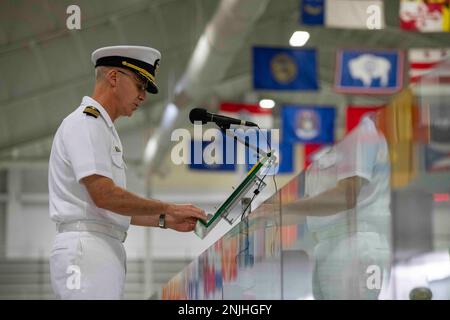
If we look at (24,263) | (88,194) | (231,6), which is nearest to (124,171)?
(88,194)

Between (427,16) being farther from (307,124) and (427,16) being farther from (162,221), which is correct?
(162,221)

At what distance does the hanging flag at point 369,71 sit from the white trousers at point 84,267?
26.2 feet

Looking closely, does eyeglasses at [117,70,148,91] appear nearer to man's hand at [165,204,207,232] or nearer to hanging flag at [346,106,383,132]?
man's hand at [165,204,207,232]

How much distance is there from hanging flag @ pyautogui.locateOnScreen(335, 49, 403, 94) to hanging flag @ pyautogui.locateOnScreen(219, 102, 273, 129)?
0.87m

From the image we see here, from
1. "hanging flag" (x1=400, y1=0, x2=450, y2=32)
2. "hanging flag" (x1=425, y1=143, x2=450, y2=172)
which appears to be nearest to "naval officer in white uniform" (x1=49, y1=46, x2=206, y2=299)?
"hanging flag" (x1=425, y1=143, x2=450, y2=172)

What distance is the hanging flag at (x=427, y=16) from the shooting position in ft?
28.2

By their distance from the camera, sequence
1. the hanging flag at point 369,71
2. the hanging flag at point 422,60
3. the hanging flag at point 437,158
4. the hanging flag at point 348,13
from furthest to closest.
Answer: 1. the hanging flag at point 369,71
2. the hanging flag at point 422,60
3. the hanging flag at point 348,13
4. the hanging flag at point 437,158

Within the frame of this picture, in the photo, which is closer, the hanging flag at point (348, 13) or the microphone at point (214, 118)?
the microphone at point (214, 118)

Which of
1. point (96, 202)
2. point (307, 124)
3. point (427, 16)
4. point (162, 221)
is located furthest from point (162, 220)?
point (307, 124)

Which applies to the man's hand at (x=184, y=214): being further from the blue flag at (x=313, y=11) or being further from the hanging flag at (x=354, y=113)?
the hanging flag at (x=354, y=113)

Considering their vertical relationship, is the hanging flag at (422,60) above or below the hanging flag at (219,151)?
above

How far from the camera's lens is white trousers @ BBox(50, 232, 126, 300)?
6.75ft

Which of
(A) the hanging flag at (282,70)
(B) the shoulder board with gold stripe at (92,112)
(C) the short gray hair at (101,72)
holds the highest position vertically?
(A) the hanging flag at (282,70)

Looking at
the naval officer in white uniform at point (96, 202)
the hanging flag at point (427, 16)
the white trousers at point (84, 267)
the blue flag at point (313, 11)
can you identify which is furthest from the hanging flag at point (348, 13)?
the white trousers at point (84, 267)
